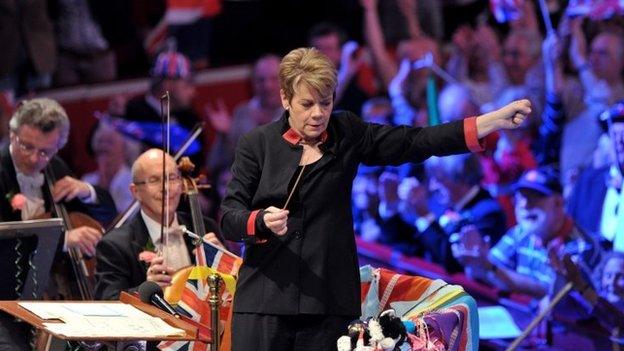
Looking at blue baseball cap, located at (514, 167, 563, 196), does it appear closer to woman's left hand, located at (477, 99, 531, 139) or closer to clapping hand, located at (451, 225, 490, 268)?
clapping hand, located at (451, 225, 490, 268)

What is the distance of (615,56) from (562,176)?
2.57 feet

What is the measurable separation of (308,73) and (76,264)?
218 cm

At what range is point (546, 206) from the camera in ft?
26.2

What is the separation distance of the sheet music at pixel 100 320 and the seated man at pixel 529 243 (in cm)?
Answer: 305

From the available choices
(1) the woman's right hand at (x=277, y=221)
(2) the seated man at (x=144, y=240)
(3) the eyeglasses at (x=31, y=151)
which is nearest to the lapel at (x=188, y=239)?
(2) the seated man at (x=144, y=240)

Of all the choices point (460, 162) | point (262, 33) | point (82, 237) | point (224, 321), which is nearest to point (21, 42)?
point (262, 33)

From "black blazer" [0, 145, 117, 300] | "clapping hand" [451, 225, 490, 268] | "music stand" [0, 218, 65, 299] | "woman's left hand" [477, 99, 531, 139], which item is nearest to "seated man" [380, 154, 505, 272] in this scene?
"clapping hand" [451, 225, 490, 268]

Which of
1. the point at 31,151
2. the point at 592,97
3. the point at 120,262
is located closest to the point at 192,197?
the point at 120,262

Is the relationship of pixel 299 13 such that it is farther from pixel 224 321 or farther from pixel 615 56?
pixel 224 321

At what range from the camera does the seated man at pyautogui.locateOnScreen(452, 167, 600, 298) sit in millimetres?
7914

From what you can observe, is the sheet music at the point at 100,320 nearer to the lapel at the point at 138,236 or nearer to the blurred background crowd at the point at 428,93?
the lapel at the point at 138,236

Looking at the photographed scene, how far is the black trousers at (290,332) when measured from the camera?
510cm

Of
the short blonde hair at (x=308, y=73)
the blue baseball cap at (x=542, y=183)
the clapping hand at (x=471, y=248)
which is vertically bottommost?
the clapping hand at (x=471, y=248)

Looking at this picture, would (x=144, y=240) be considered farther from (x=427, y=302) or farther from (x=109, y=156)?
(x=109, y=156)
